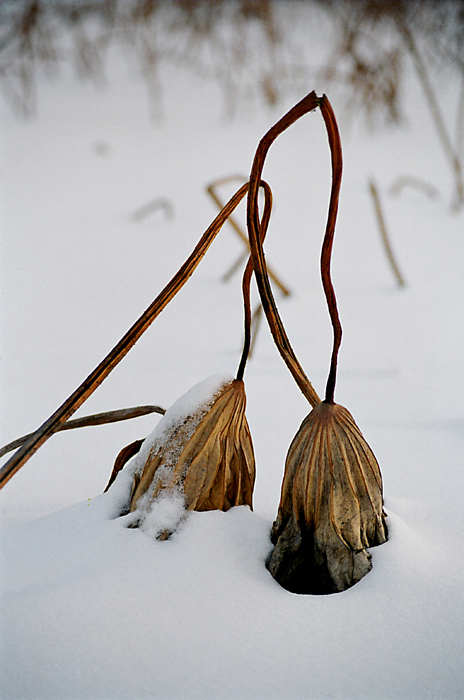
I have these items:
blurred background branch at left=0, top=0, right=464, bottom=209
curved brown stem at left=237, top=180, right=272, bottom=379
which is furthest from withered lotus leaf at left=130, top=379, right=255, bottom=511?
blurred background branch at left=0, top=0, right=464, bottom=209

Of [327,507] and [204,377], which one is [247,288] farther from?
[204,377]

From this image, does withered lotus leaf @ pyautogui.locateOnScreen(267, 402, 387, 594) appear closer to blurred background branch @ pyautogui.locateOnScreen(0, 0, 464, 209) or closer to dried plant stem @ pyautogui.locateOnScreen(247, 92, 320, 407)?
dried plant stem @ pyautogui.locateOnScreen(247, 92, 320, 407)

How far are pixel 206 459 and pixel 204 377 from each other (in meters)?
0.33

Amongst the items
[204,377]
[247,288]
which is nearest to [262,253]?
[247,288]

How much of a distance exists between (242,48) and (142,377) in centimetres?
149

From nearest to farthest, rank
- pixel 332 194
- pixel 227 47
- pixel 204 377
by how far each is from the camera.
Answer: pixel 332 194 < pixel 204 377 < pixel 227 47

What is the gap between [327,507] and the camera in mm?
265

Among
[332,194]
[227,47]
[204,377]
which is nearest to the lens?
[332,194]

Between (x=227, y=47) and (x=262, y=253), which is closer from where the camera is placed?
(x=262, y=253)

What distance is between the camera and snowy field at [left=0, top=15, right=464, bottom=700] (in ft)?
0.78

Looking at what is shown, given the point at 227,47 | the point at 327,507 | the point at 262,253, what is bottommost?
the point at 327,507

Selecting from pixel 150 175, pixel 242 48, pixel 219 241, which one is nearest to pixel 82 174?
→ pixel 150 175

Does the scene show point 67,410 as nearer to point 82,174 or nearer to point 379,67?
point 82,174

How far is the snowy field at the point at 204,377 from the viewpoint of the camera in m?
0.24
